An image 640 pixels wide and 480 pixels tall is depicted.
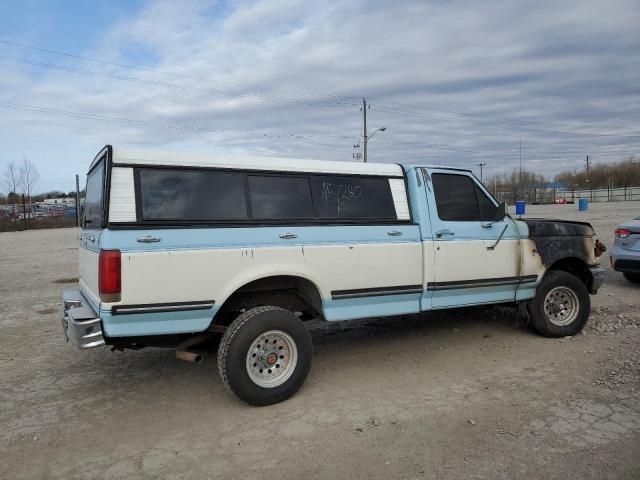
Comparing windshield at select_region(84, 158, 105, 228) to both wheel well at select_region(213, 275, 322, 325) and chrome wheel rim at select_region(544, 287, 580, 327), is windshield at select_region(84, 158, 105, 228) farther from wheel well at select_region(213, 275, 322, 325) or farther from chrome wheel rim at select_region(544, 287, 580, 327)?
chrome wheel rim at select_region(544, 287, 580, 327)

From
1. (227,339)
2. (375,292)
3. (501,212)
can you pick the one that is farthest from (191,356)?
(501,212)

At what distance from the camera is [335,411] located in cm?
432

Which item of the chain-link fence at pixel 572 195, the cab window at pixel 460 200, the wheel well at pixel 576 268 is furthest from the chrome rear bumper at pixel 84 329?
the chain-link fence at pixel 572 195

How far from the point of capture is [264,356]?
176 inches

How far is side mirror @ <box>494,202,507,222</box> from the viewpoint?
5824 mm

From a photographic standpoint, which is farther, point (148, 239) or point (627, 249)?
point (627, 249)

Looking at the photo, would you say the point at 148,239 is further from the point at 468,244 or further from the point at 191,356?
Answer: the point at 468,244

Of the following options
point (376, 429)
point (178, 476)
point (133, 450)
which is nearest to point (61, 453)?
point (133, 450)

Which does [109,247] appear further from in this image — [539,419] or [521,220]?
[521,220]

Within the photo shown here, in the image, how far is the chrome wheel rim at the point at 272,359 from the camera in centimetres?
442

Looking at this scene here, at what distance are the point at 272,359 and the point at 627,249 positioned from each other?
7.34 metres

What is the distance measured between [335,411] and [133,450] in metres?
1.58

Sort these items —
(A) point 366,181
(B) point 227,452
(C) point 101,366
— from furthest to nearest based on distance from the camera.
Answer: (C) point 101,366
(A) point 366,181
(B) point 227,452

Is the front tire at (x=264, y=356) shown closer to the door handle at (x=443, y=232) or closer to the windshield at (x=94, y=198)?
the windshield at (x=94, y=198)
